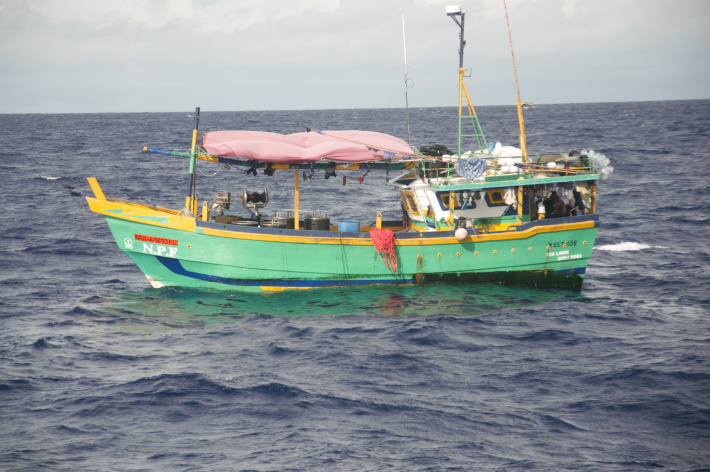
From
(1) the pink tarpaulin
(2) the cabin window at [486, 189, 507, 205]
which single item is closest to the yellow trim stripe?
(2) the cabin window at [486, 189, 507, 205]

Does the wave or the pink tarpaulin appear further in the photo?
the wave

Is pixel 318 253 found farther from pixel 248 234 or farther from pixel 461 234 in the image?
pixel 461 234

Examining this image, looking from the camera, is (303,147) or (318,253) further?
(303,147)

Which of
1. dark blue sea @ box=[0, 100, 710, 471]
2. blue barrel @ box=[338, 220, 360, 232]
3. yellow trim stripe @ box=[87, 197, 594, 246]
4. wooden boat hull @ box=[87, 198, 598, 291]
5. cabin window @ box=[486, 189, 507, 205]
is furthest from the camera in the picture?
cabin window @ box=[486, 189, 507, 205]

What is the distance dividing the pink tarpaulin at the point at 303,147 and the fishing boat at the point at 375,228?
0.03 metres

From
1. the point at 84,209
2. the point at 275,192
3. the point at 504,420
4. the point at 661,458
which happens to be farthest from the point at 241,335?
the point at 275,192

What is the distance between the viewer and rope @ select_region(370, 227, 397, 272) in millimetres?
18797

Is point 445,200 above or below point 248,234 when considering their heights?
above

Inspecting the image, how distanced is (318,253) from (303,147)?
314cm

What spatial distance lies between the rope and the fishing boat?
3 centimetres

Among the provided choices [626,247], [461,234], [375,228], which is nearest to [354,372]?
[375,228]

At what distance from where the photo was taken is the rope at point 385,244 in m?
18.8

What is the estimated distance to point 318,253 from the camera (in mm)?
18969

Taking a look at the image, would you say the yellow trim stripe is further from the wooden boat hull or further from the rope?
the rope
